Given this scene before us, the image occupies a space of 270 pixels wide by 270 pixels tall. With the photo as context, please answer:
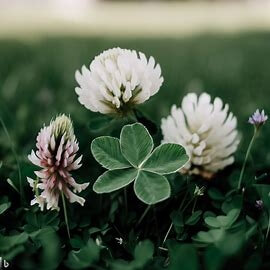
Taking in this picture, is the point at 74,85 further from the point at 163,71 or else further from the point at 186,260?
the point at 186,260

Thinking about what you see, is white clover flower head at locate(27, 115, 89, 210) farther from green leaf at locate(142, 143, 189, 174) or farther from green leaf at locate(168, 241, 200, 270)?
green leaf at locate(168, 241, 200, 270)

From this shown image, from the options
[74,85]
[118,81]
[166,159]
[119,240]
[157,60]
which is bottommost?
[157,60]

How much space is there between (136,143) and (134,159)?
0.03 metres

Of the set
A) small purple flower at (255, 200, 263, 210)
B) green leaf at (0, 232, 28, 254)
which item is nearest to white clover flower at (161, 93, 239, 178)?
small purple flower at (255, 200, 263, 210)

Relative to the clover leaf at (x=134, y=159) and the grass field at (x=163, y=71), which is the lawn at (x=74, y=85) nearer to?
the grass field at (x=163, y=71)

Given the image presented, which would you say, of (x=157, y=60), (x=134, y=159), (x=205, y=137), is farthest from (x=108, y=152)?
(x=157, y=60)

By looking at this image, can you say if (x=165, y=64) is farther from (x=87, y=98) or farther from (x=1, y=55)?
(x=87, y=98)

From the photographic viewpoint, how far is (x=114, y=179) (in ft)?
3.20

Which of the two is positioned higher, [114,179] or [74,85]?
[114,179]

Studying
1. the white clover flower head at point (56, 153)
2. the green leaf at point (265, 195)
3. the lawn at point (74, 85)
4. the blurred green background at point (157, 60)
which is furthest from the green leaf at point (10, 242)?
the blurred green background at point (157, 60)

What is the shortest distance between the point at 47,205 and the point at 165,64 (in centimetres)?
347

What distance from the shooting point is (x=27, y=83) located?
10.8 ft

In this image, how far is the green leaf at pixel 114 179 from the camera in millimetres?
955

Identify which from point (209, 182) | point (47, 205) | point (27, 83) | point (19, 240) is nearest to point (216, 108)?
point (209, 182)
